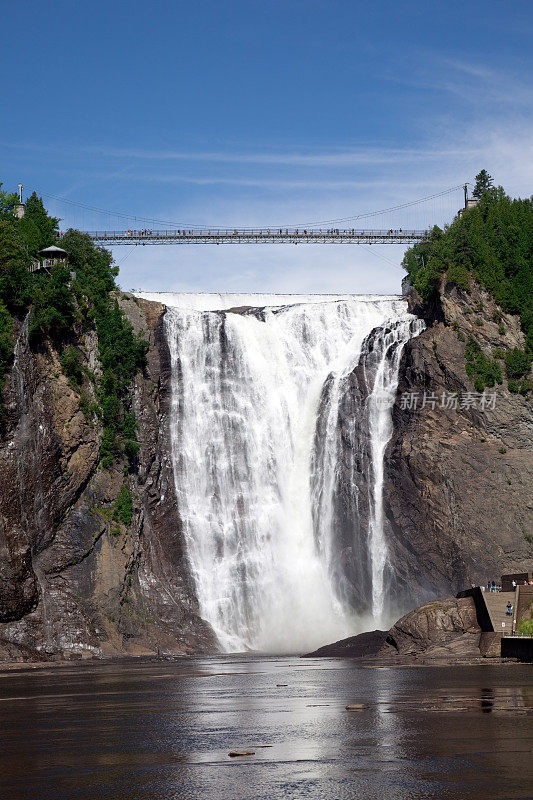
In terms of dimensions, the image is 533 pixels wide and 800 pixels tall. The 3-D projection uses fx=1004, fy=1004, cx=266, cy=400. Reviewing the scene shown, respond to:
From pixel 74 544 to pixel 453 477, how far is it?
28.7m

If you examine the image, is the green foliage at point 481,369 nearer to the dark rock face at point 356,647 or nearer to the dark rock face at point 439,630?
the dark rock face at point 356,647

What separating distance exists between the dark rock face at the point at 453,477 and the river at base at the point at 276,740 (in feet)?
115

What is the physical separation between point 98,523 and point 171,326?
20.4 metres

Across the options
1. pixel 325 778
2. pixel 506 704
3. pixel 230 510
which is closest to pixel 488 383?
pixel 230 510

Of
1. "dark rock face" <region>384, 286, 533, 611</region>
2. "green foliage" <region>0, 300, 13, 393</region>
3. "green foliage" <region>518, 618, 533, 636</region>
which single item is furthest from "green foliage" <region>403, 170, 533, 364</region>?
"green foliage" <region>518, 618, 533, 636</region>

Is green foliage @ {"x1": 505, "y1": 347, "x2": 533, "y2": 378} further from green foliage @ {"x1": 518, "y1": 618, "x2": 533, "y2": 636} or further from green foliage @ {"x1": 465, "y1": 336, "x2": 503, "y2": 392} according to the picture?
green foliage @ {"x1": 518, "y1": 618, "x2": 533, "y2": 636}

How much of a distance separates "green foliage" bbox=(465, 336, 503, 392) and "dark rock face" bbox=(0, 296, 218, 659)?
84.8 feet

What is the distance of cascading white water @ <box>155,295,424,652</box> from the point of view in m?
74.5

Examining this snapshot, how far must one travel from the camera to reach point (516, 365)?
81688 millimetres

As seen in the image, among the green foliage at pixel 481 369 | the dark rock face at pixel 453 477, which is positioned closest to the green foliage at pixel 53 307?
the dark rock face at pixel 453 477

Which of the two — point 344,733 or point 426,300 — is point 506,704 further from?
point 426,300

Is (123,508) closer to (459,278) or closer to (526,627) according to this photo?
(459,278)

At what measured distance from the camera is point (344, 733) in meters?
21.8

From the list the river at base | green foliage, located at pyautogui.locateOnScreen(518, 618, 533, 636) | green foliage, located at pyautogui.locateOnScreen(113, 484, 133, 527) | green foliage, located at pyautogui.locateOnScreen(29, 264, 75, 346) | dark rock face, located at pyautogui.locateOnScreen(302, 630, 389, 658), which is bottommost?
dark rock face, located at pyautogui.locateOnScreen(302, 630, 389, 658)
